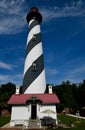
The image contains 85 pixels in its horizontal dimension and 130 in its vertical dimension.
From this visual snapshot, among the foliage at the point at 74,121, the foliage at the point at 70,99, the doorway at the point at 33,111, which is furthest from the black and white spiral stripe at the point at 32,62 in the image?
the foliage at the point at 70,99

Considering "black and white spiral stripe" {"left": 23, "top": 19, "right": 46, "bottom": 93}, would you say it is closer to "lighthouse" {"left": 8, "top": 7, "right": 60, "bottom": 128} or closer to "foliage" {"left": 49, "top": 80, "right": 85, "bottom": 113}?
"lighthouse" {"left": 8, "top": 7, "right": 60, "bottom": 128}

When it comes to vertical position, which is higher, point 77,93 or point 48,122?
point 77,93

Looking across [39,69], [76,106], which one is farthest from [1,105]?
[39,69]

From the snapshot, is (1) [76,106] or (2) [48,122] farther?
(1) [76,106]

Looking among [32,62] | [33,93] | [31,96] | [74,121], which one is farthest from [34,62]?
[74,121]

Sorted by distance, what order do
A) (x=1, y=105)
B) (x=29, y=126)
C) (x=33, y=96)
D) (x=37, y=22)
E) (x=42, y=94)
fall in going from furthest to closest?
(x=1, y=105)
(x=37, y=22)
(x=42, y=94)
(x=33, y=96)
(x=29, y=126)

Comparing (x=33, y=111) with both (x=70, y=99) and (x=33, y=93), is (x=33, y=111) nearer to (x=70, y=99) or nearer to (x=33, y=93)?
(x=33, y=93)

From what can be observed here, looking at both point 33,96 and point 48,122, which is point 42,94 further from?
point 48,122

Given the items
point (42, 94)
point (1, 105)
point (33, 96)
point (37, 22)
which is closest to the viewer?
point (33, 96)

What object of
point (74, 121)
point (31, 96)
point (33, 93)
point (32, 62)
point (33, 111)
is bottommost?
point (74, 121)
